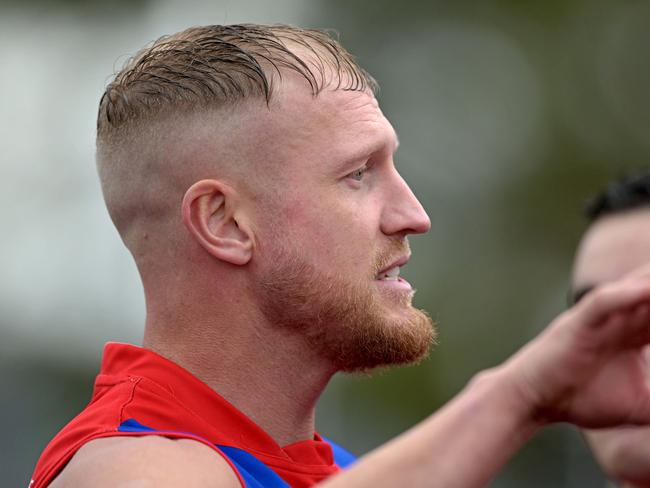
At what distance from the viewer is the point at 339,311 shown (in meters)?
3.98

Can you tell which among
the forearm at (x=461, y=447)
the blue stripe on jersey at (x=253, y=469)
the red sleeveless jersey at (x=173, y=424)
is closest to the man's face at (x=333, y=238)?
the red sleeveless jersey at (x=173, y=424)

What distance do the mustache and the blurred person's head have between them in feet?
3.55

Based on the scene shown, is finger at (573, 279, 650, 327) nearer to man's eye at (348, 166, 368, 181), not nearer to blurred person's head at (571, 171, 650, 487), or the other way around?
man's eye at (348, 166, 368, 181)

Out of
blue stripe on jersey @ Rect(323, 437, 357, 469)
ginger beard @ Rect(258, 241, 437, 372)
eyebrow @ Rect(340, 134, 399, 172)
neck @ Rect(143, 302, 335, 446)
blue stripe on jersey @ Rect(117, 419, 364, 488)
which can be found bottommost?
blue stripe on jersey @ Rect(323, 437, 357, 469)

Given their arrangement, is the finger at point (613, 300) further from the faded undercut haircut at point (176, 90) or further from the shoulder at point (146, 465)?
the faded undercut haircut at point (176, 90)

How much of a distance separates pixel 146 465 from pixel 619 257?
229 centimetres

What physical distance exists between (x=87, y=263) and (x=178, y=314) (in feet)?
45.1

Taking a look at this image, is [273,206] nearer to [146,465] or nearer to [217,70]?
[217,70]

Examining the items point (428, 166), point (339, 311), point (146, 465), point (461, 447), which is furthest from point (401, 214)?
point (428, 166)

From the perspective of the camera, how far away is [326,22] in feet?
65.9

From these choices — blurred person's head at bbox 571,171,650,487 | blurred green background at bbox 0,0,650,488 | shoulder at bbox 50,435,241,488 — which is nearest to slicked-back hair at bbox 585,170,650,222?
blurred person's head at bbox 571,171,650,487

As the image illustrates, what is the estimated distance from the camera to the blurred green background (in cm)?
1755

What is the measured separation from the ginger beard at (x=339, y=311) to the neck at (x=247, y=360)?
0.06 m

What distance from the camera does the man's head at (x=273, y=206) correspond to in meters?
4.00
